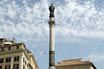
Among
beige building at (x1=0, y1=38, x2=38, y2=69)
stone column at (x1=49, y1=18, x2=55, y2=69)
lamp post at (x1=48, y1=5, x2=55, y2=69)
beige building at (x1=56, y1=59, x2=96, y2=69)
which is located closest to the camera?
stone column at (x1=49, y1=18, x2=55, y2=69)

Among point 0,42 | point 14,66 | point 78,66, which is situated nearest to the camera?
point 14,66

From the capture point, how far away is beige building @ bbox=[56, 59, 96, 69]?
271 ft

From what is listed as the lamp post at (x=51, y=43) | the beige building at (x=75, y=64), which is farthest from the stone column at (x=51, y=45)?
the beige building at (x=75, y=64)

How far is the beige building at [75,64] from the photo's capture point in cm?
8262

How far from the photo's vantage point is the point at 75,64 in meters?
83.4

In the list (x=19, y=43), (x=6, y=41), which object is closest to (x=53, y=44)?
(x=19, y=43)

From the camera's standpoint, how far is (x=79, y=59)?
86.0m

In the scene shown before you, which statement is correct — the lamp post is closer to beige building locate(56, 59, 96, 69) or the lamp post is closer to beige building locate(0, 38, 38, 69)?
beige building locate(0, 38, 38, 69)

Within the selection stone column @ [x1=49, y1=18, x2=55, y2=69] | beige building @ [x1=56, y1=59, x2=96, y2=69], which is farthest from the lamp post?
beige building @ [x1=56, y1=59, x2=96, y2=69]

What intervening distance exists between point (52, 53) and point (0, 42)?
3524 cm

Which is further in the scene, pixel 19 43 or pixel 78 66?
pixel 78 66

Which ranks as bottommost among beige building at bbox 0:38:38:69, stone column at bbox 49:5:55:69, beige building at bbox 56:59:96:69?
beige building at bbox 56:59:96:69

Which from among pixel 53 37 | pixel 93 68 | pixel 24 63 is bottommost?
pixel 93 68

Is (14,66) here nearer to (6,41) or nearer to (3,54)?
(3,54)
